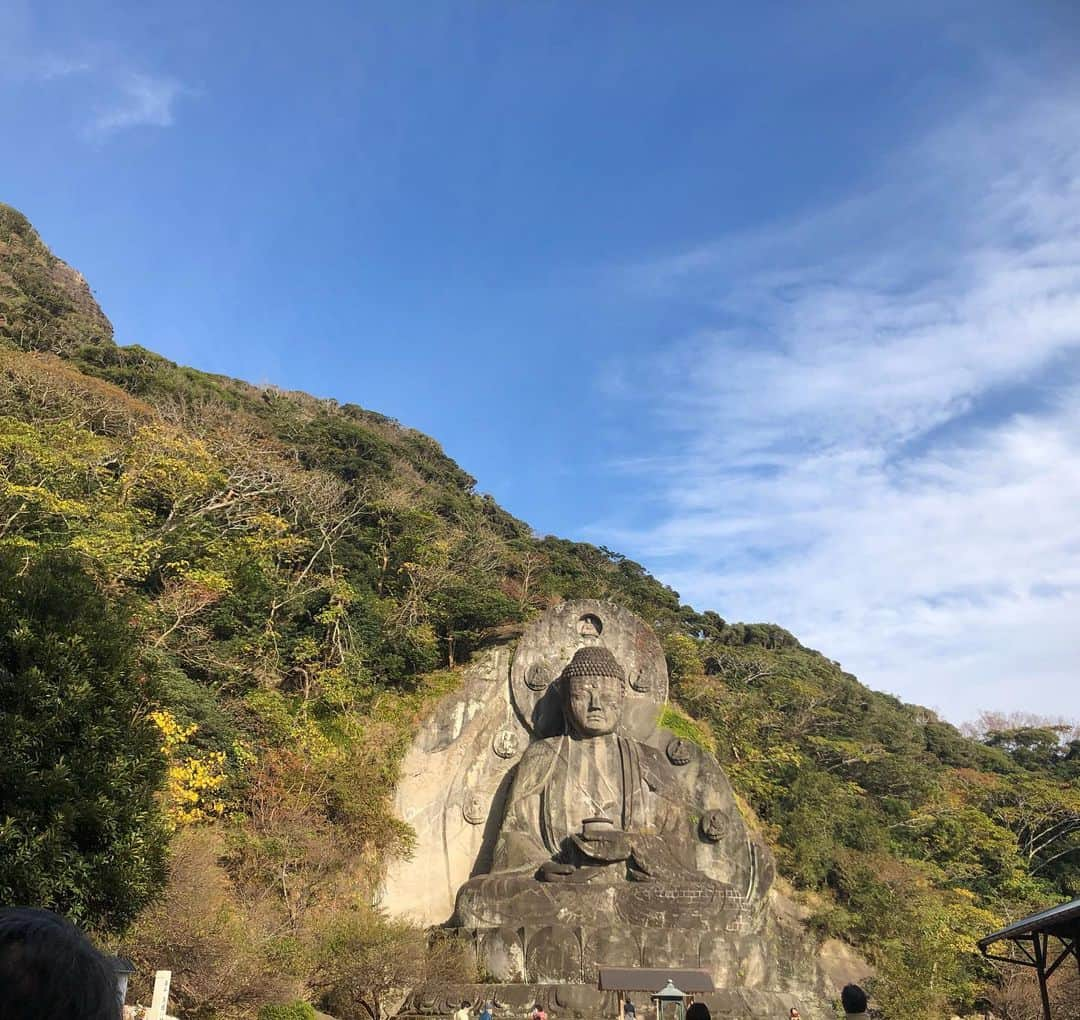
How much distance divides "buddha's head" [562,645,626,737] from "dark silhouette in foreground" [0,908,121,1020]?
1360cm

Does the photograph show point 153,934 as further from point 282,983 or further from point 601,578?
point 601,578

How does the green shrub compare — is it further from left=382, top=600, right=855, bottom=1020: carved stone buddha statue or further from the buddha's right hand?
the buddha's right hand

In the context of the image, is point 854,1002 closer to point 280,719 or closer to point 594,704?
point 594,704

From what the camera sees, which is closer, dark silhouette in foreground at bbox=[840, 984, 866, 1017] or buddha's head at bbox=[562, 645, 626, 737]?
dark silhouette in foreground at bbox=[840, 984, 866, 1017]

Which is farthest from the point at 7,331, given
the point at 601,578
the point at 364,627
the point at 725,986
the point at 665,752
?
the point at 725,986

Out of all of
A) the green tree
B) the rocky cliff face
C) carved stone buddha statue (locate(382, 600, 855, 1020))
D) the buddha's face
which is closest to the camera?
the green tree

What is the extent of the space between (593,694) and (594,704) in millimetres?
159

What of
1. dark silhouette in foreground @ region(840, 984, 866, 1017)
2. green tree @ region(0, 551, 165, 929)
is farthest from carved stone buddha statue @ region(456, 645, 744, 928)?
dark silhouette in foreground @ region(840, 984, 866, 1017)

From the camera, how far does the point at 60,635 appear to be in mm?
7551

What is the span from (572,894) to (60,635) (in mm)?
7148

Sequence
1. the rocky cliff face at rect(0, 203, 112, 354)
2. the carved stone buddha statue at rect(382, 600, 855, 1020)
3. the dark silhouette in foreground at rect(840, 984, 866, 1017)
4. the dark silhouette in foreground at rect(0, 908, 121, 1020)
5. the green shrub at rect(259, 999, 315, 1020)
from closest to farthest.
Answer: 1. the dark silhouette in foreground at rect(0, 908, 121, 1020)
2. the dark silhouette in foreground at rect(840, 984, 866, 1017)
3. the green shrub at rect(259, 999, 315, 1020)
4. the carved stone buddha statue at rect(382, 600, 855, 1020)
5. the rocky cliff face at rect(0, 203, 112, 354)

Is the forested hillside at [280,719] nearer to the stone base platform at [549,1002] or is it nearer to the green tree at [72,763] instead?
the green tree at [72,763]

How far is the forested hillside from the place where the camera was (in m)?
7.47

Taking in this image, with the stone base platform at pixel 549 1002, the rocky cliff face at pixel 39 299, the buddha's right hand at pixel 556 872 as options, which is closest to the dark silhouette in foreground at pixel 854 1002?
the stone base platform at pixel 549 1002
